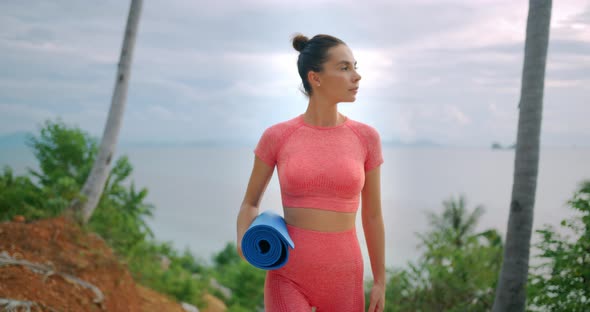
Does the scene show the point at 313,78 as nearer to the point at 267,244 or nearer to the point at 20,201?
the point at 267,244

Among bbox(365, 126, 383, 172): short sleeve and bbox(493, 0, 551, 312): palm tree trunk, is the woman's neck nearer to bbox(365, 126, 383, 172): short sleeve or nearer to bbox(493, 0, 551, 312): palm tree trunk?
bbox(365, 126, 383, 172): short sleeve

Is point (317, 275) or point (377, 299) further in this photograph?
point (377, 299)

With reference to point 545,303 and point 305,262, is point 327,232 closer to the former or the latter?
point 305,262

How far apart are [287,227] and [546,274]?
3861 millimetres

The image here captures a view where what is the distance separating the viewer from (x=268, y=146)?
2900 millimetres

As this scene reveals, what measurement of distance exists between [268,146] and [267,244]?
56cm

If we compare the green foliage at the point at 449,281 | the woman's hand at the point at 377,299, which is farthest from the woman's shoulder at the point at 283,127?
the green foliage at the point at 449,281

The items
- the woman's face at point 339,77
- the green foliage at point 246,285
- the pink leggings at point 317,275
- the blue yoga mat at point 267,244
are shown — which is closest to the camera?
the blue yoga mat at point 267,244

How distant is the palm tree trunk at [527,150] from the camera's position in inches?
216

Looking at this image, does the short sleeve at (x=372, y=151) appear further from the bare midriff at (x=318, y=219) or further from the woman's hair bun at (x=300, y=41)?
the woman's hair bun at (x=300, y=41)

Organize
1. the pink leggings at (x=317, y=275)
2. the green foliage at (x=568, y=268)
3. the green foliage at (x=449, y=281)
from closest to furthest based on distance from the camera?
the pink leggings at (x=317, y=275) → the green foliage at (x=568, y=268) → the green foliage at (x=449, y=281)

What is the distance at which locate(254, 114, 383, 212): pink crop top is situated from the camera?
2.72m

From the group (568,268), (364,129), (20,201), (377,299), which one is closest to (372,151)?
(364,129)

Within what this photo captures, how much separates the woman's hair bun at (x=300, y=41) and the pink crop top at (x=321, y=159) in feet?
1.25
